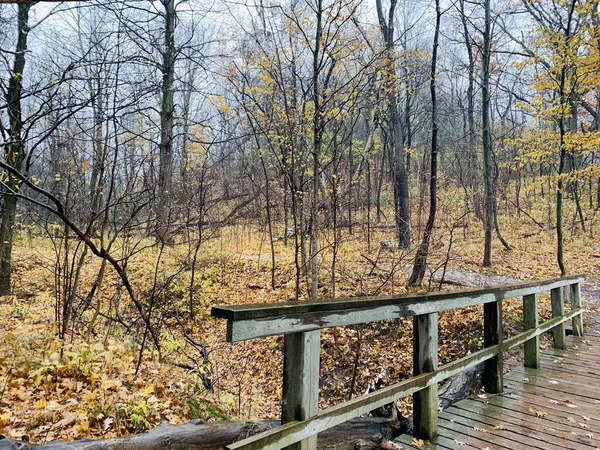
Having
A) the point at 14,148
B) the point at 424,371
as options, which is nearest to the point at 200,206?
the point at 14,148

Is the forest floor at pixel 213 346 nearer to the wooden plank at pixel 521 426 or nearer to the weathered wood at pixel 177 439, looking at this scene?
the weathered wood at pixel 177 439

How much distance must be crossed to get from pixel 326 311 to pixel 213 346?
259 inches

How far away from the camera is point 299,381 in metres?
1.99

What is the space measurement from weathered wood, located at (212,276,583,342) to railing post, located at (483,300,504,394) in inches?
14.9

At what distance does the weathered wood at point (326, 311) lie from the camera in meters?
1.73

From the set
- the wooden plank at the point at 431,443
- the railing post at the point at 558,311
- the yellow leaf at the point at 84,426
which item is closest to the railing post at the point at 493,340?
the wooden plank at the point at 431,443

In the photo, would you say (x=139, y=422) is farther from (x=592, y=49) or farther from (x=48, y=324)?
(x=592, y=49)

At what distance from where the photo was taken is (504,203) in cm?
2080

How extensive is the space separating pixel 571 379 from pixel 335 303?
12.9ft

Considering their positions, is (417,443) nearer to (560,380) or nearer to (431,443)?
(431,443)

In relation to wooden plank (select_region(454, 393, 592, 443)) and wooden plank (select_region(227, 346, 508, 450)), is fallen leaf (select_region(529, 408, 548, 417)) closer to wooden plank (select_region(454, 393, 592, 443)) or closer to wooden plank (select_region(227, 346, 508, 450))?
wooden plank (select_region(454, 393, 592, 443))

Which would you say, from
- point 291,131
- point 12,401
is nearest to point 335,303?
point 12,401

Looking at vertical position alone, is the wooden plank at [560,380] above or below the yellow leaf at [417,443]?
below

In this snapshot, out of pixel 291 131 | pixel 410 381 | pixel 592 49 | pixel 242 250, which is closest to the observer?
pixel 410 381
